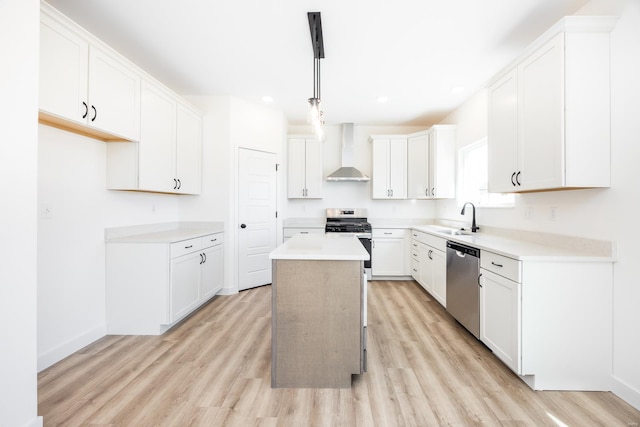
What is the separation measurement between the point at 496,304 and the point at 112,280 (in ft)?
11.0

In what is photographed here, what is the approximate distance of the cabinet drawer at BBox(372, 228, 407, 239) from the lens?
443cm

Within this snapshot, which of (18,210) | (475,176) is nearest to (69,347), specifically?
(18,210)

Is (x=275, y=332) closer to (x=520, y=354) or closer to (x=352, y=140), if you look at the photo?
(x=520, y=354)

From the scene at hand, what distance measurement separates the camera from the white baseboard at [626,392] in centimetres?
163

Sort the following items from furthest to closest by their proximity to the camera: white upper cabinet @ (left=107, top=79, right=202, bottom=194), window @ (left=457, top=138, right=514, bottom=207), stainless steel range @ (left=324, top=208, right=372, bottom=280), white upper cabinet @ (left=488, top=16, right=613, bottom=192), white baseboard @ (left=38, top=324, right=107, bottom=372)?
stainless steel range @ (left=324, top=208, right=372, bottom=280) < window @ (left=457, top=138, right=514, bottom=207) < white upper cabinet @ (left=107, top=79, right=202, bottom=194) < white baseboard @ (left=38, top=324, right=107, bottom=372) < white upper cabinet @ (left=488, top=16, right=613, bottom=192)

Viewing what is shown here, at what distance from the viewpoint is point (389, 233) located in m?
4.45

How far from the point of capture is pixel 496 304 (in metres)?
2.08

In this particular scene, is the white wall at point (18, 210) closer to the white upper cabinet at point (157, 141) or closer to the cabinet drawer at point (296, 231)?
the white upper cabinet at point (157, 141)

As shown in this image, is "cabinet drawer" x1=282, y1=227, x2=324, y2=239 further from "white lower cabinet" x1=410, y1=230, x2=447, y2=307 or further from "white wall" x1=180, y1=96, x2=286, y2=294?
"white lower cabinet" x1=410, y1=230, x2=447, y2=307

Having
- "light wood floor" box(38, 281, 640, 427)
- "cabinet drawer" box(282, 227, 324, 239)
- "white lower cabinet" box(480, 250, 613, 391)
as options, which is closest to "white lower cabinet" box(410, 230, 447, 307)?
"light wood floor" box(38, 281, 640, 427)

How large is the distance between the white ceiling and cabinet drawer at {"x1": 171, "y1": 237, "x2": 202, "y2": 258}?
75.8 inches

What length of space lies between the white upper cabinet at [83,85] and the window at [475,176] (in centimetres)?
386

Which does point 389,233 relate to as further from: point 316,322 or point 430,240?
point 316,322

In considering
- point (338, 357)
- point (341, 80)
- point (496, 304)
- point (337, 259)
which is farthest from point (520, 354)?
point (341, 80)
